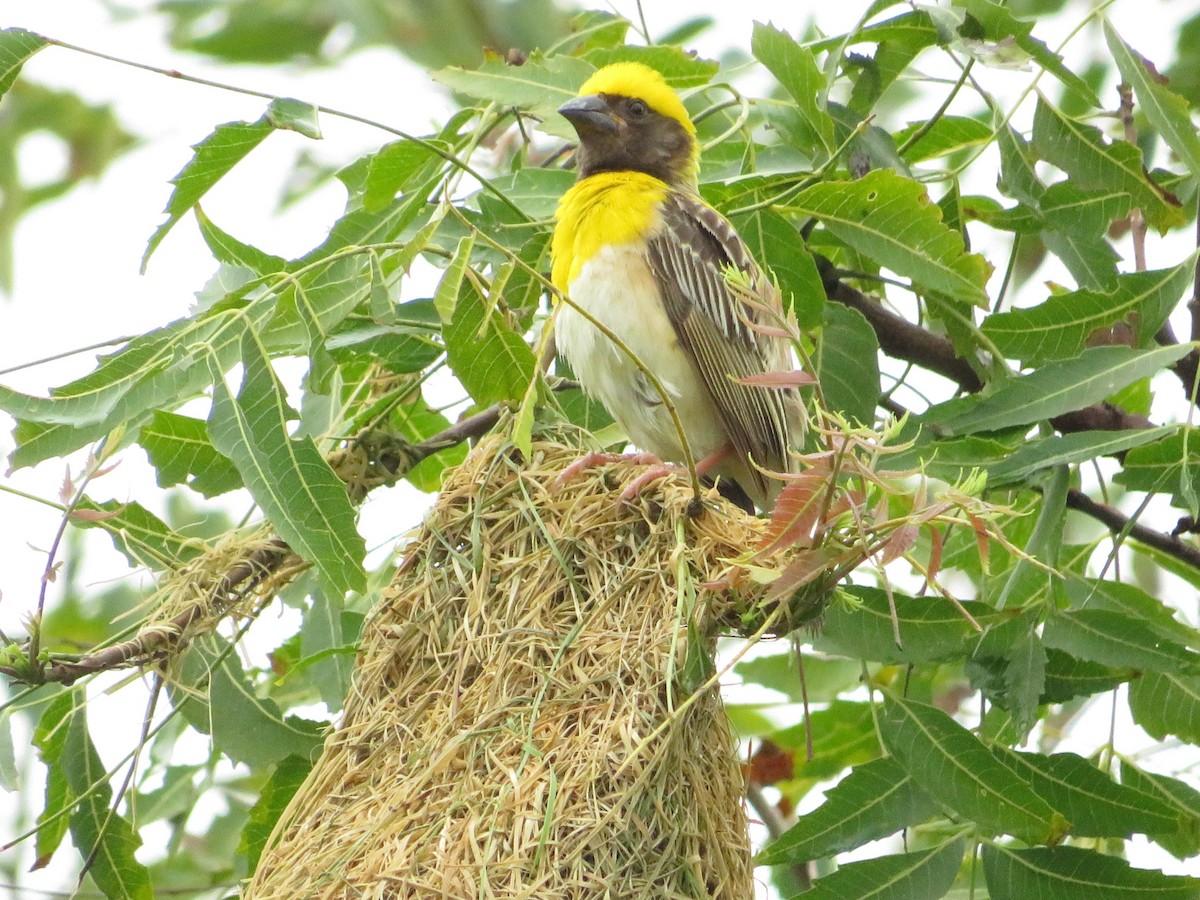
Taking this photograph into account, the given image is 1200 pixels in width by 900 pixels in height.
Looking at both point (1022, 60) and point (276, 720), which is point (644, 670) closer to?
point (276, 720)

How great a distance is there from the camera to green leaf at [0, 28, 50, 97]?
2617mm

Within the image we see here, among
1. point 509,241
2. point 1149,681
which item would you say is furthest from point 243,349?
point 1149,681

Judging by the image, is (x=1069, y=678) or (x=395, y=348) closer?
(x=1069, y=678)

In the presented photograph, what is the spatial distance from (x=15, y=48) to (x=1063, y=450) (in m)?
2.12

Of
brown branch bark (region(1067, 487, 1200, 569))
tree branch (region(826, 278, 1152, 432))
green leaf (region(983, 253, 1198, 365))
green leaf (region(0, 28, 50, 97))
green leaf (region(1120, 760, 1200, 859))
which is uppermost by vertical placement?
tree branch (region(826, 278, 1152, 432))

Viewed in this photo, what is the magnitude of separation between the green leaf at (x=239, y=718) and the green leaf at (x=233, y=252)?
2.70ft

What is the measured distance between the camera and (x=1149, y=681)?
10.2ft

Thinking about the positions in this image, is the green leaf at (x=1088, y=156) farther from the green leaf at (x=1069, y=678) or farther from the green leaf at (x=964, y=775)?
the green leaf at (x=964, y=775)

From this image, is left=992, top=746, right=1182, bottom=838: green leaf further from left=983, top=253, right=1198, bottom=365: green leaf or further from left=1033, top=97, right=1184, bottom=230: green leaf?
left=1033, top=97, right=1184, bottom=230: green leaf

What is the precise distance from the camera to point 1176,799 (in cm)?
302

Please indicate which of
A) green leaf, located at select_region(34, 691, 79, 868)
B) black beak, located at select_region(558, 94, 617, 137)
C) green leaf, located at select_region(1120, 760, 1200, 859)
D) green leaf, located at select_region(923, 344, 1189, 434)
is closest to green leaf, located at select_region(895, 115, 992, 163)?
black beak, located at select_region(558, 94, 617, 137)

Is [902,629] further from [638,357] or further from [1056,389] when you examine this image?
[638,357]

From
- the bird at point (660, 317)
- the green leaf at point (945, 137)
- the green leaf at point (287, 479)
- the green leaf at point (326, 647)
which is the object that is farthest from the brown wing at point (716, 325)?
the green leaf at point (287, 479)

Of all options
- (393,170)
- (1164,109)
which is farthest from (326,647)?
(1164,109)
